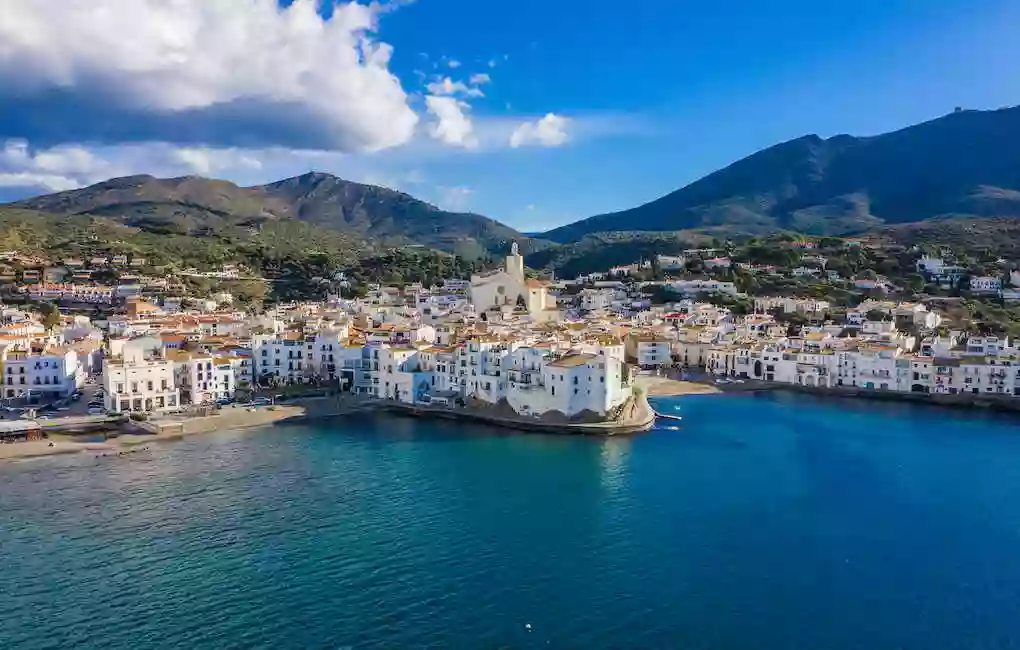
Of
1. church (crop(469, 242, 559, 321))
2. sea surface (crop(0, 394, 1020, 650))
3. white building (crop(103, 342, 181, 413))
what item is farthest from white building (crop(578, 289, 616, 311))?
white building (crop(103, 342, 181, 413))

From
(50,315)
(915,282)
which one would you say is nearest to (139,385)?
(50,315)

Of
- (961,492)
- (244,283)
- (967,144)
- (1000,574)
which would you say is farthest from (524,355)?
(967,144)

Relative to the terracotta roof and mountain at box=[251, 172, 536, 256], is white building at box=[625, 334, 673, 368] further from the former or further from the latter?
mountain at box=[251, 172, 536, 256]

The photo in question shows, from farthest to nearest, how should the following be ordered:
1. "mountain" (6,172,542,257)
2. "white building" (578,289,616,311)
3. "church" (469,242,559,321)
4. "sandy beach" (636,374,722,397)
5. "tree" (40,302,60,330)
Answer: "mountain" (6,172,542,257)
"white building" (578,289,616,311)
"church" (469,242,559,321)
"tree" (40,302,60,330)
"sandy beach" (636,374,722,397)

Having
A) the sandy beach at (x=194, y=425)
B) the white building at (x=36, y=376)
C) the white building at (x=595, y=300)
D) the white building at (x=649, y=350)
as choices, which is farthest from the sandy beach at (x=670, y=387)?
the white building at (x=36, y=376)

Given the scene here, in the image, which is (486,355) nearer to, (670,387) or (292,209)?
(670,387)

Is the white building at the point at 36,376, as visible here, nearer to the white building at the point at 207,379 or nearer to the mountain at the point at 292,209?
the white building at the point at 207,379

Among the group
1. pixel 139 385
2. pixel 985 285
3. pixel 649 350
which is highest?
pixel 985 285
